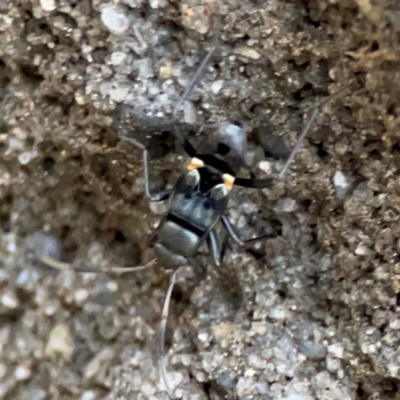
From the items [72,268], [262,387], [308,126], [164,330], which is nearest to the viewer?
[308,126]

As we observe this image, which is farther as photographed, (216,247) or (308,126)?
(216,247)

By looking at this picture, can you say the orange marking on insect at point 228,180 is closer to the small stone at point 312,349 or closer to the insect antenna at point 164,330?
the insect antenna at point 164,330

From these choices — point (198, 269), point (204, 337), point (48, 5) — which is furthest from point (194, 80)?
point (204, 337)

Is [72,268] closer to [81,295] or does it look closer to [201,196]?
[81,295]

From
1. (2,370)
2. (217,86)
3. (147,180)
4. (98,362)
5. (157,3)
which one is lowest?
(2,370)

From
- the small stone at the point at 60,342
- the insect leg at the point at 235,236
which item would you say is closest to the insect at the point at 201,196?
the insect leg at the point at 235,236

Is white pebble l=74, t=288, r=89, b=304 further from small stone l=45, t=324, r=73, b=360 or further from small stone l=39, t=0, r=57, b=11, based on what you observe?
small stone l=39, t=0, r=57, b=11
